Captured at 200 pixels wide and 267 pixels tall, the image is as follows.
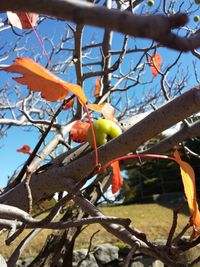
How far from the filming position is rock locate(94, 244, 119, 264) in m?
4.22

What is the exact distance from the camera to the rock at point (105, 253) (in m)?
4.22

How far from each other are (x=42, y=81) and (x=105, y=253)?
3866mm

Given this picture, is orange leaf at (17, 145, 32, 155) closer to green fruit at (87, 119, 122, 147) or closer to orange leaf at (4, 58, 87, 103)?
green fruit at (87, 119, 122, 147)

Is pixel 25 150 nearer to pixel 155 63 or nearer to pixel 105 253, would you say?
pixel 155 63

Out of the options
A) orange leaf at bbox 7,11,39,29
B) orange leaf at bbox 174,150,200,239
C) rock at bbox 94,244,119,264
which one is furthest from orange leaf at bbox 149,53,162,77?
rock at bbox 94,244,119,264

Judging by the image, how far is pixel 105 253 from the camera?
4234 mm

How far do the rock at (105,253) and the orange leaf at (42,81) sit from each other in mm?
3802

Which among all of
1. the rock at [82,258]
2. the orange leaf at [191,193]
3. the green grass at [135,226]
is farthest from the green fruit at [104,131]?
the rock at [82,258]

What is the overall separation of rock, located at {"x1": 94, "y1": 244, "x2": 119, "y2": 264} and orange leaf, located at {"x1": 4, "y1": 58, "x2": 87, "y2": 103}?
150 inches

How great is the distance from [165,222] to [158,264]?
47.7 inches

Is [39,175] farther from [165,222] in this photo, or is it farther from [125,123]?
[165,222]

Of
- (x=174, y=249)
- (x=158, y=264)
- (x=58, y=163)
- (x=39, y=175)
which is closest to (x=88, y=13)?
(x=174, y=249)

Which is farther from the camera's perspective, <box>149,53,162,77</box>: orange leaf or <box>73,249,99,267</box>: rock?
<box>73,249,99,267</box>: rock

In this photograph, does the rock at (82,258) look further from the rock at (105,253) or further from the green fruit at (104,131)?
the green fruit at (104,131)
